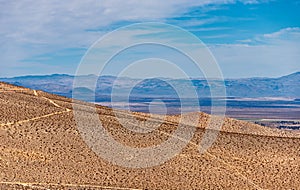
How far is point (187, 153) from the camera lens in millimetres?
36594

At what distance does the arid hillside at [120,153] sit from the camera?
103ft

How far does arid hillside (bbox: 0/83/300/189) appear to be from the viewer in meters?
31.3

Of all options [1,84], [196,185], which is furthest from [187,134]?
[1,84]

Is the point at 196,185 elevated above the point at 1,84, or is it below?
below

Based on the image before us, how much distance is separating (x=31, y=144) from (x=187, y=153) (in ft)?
33.9

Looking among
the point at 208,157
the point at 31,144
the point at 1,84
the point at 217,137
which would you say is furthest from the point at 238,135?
the point at 1,84

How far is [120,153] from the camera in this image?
3481 cm

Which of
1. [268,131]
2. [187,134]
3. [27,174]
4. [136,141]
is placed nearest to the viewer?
[27,174]

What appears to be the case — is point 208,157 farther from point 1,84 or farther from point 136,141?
point 1,84

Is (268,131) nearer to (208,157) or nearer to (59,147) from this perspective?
(208,157)

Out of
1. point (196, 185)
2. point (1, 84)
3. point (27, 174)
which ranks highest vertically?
point (1, 84)

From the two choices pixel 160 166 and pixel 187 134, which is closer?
pixel 160 166

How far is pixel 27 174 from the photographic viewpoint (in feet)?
100

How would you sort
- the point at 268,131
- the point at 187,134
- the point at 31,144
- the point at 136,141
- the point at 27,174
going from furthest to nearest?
the point at 268,131
the point at 187,134
the point at 136,141
the point at 31,144
the point at 27,174
